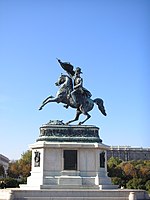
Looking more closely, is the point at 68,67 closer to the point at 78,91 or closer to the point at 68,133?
the point at 78,91

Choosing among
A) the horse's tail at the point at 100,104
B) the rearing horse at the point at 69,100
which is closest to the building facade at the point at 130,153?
the horse's tail at the point at 100,104

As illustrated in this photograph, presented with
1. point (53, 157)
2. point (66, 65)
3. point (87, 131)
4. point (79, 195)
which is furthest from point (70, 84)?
point (79, 195)

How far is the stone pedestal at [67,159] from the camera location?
24000 millimetres

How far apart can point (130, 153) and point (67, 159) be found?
375 feet

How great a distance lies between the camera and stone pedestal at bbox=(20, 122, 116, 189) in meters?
24.0

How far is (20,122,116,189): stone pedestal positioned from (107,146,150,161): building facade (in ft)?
357

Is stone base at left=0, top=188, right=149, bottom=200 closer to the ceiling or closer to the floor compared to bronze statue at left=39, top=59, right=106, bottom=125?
closer to the floor

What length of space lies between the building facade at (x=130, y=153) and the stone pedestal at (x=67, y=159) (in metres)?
109

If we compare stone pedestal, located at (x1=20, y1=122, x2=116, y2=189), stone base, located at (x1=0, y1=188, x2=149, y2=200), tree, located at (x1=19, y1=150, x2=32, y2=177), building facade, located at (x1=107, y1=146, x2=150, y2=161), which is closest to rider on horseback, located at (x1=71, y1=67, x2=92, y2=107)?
stone pedestal, located at (x1=20, y1=122, x2=116, y2=189)

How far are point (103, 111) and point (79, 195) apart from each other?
7.42 m

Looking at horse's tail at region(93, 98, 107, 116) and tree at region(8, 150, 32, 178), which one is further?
tree at region(8, 150, 32, 178)

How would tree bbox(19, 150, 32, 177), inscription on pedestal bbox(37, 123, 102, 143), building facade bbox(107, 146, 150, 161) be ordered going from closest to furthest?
inscription on pedestal bbox(37, 123, 102, 143) < tree bbox(19, 150, 32, 177) < building facade bbox(107, 146, 150, 161)

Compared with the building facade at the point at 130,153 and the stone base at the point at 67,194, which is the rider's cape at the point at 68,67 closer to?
the stone base at the point at 67,194

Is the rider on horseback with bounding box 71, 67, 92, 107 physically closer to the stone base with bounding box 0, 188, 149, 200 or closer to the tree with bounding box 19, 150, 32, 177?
the stone base with bounding box 0, 188, 149, 200
